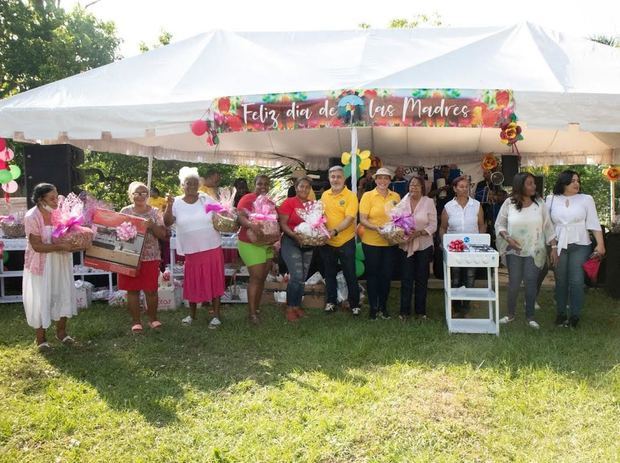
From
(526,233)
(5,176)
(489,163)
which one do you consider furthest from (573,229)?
(5,176)

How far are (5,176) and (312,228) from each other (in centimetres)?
459

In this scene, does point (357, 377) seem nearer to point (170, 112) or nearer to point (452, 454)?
point (452, 454)

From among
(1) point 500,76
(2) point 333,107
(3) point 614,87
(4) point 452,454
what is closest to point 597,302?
(3) point 614,87

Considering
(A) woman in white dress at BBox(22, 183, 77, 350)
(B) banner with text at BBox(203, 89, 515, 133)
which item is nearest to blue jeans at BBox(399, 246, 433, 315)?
(B) banner with text at BBox(203, 89, 515, 133)

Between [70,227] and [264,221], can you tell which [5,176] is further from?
[264,221]

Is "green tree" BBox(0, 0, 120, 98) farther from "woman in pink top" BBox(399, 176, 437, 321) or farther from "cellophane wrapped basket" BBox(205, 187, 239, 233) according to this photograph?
"woman in pink top" BBox(399, 176, 437, 321)

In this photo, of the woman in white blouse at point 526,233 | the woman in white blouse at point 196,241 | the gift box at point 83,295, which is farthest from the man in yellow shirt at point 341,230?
the gift box at point 83,295

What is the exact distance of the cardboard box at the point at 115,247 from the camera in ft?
15.7

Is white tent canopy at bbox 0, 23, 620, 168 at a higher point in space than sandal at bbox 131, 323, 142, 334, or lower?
higher

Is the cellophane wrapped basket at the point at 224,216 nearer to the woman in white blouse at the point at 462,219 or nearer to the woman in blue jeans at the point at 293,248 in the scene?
the woman in blue jeans at the point at 293,248

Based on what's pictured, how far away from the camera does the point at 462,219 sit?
536 centimetres

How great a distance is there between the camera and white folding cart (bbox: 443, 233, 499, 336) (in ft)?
15.7

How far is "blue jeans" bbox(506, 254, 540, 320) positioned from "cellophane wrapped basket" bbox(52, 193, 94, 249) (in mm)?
4011

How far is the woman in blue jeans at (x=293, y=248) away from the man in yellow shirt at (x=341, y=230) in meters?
0.24
